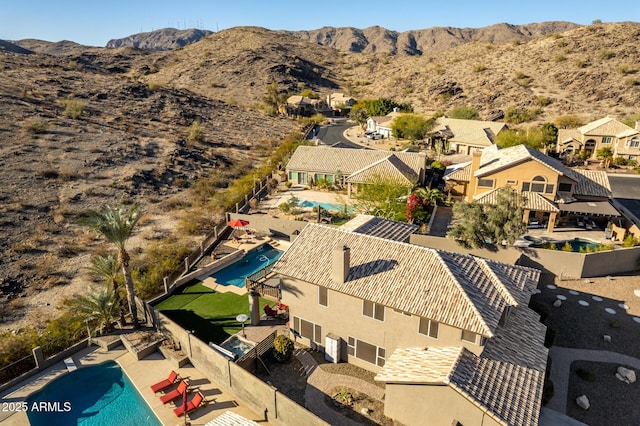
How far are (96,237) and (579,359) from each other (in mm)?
36643

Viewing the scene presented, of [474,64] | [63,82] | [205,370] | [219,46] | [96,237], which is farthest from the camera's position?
[219,46]

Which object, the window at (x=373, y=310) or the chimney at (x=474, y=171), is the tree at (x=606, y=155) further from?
the window at (x=373, y=310)

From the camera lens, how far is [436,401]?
15.0m

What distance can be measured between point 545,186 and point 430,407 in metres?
27.0

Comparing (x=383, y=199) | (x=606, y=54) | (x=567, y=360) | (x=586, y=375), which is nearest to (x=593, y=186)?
(x=383, y=199)

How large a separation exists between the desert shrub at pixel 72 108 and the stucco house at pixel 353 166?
3839cm

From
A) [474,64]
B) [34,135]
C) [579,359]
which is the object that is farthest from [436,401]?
[474,64]

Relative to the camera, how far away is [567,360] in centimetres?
2016

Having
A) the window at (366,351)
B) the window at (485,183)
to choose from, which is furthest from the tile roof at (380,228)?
the window at (485,183)

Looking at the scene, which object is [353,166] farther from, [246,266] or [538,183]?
[246,266]

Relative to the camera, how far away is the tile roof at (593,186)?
114 feet

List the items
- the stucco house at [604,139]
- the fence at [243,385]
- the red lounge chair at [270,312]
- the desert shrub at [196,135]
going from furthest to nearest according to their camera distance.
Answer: the desert shrub at [196,135] → the stucco house at [604,139] → the red lounge chair at [270,312] → the fence at [243,385]

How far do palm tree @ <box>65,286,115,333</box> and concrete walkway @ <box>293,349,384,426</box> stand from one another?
1107cm

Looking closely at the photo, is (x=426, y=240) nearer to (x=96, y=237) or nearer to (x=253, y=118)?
(x=96, y=237)
